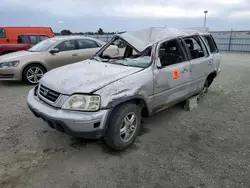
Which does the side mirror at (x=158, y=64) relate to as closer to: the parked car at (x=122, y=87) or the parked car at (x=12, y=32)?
the parked car at (x=122, y=87)

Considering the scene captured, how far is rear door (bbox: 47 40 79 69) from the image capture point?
21.8ft

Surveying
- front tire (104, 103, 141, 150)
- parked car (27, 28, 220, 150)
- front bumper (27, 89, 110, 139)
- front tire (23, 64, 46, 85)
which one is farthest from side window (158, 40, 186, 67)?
front tire (23, 64, 46, 85)

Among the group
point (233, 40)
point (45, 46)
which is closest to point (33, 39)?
point (45, 46)

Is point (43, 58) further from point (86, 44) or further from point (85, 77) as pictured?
point (85, 77)

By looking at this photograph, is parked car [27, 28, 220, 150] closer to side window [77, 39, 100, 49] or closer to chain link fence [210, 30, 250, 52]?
side window [77, 39, 100, 49]

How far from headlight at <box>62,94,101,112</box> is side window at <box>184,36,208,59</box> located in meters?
2.42

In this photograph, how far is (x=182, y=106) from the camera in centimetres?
476

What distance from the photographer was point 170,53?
386 centimetres

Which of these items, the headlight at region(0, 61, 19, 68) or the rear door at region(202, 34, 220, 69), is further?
the headlight at region(0, 61, 19, 68)

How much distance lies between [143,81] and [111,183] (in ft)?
4.71

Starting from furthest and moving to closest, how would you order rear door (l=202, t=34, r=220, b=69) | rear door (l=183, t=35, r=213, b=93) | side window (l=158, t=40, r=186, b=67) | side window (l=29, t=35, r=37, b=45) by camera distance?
side window (l=29, t=35, r=37, b=45) → rear door (l=202, t=34, r=220, b=69) → rear door (l=183, t=35, r=213, b=93) → side window (l=158, t=40, r=186, b=67)

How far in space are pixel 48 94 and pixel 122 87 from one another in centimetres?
106

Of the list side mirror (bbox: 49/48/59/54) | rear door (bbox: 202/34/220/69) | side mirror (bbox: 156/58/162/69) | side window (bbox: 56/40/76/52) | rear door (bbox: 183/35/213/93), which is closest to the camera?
side mirror (bbox: 156/58/162/69)

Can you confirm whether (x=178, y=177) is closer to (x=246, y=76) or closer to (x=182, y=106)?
(x=182, y=106)
